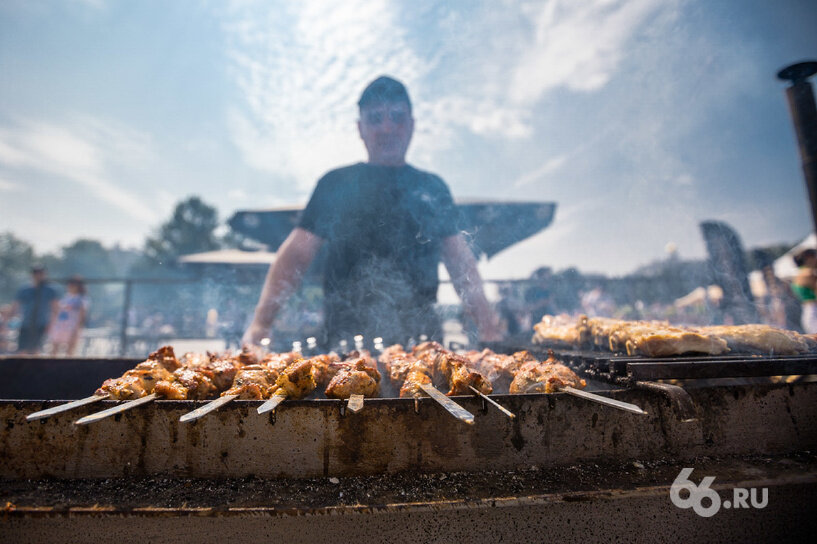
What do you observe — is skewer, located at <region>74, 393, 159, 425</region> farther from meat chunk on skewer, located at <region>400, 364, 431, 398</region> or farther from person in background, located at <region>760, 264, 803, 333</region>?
person in background, located at <region>760, 264, 803, 333</region>

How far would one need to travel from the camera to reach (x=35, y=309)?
28.1 ft

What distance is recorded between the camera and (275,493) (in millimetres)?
1627

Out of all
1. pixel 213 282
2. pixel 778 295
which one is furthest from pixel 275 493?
pixel 778 295

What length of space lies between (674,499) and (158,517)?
7.65 ft

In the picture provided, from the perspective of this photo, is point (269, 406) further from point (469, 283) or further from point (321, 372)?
point (469, 283)

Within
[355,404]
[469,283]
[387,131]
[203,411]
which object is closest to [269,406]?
[203,411]

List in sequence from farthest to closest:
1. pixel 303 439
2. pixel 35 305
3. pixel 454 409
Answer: pixel 35 305, pixel 303 439, pixel 454 409

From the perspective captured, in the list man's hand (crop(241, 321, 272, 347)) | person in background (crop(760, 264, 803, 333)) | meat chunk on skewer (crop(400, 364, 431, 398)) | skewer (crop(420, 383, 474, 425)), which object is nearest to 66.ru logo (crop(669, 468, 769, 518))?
skewer (crop(420, 383, 474, 425))

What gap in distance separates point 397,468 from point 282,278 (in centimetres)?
Answer: 304

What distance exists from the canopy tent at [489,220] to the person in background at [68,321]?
171 inches

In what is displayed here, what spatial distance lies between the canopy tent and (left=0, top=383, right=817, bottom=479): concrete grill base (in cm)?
630

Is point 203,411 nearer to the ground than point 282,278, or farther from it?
nearer to the ground

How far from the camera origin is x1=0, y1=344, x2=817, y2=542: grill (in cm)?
155

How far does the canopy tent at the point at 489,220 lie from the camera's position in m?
8.08
